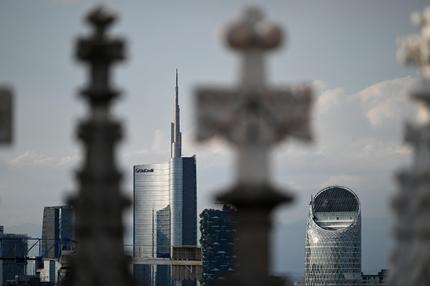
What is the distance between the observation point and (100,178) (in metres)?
63.7

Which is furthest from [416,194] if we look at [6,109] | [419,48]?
[6,109]

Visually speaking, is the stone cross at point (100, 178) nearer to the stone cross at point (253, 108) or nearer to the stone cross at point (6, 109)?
the stone cross at point (6, 109)

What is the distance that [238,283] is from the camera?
54.9 metres

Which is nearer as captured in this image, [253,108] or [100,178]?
[253,108]

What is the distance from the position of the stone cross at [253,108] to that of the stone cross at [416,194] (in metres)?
7.89

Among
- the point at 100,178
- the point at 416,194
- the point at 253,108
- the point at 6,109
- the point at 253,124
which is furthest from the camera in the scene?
the point at 6,109

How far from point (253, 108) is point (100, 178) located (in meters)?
10.2

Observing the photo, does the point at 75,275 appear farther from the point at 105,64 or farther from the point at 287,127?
the point at 287,127

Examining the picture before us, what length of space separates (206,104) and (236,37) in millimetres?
2264

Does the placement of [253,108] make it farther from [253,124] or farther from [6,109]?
[6,109]

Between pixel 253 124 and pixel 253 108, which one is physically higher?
pixel 253 108

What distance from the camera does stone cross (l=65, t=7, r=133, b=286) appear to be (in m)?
63.5

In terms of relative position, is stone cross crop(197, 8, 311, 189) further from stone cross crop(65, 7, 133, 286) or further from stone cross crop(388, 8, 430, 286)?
stone cross crop(65, 7, 133, 286)

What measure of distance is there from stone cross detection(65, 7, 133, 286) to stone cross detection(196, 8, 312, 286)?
364 inches
